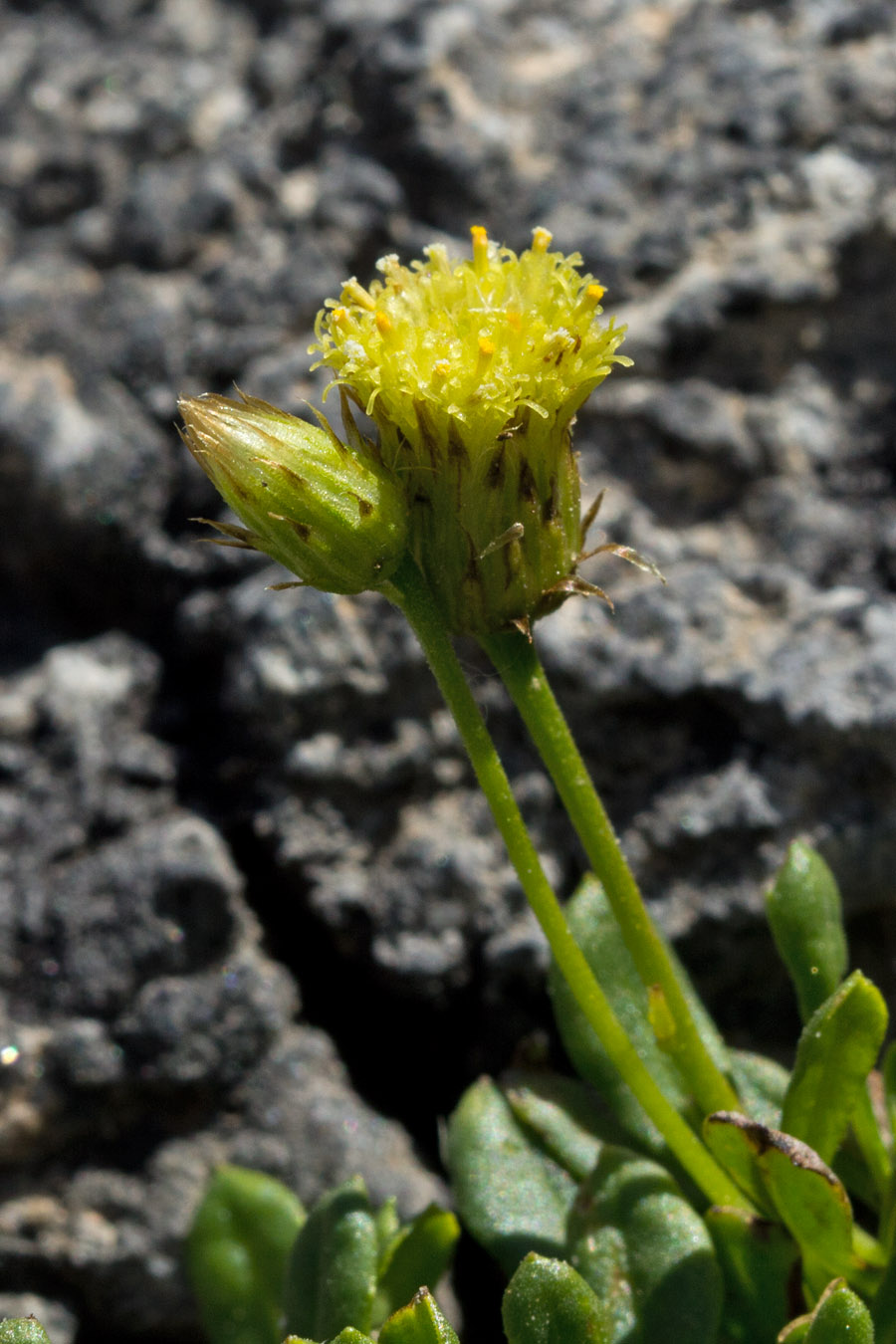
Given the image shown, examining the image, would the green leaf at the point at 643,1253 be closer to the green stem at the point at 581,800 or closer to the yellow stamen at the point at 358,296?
the green stem at the point at 581,800

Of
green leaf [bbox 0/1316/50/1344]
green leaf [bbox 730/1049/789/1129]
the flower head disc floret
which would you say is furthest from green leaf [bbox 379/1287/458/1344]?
the flower head disc floret

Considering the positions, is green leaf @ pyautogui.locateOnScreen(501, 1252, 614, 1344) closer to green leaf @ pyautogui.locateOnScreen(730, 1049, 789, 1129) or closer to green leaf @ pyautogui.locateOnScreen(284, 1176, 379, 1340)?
green leaf @ pyautogui.locateOnScreen(284, 1176, 379, 1340)

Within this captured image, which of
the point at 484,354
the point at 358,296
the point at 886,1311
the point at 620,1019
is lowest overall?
the point at 886,1311

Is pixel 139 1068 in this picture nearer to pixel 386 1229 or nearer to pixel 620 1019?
pixel 386 1229

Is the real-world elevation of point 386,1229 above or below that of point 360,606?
below

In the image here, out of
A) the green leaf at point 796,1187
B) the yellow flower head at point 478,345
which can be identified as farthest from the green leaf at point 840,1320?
the yellow flower head at point 478,345

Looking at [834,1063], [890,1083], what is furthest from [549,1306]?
[890,1083]

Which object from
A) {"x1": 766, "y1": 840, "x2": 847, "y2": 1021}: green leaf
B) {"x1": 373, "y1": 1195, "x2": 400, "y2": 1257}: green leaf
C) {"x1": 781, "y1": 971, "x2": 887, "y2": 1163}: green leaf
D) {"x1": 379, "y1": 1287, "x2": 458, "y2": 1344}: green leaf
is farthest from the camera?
{"x1": 766, "y1": 840, "x2": 847, "y2": 1021}: green leaf
